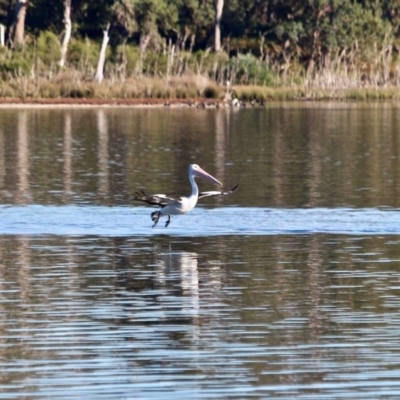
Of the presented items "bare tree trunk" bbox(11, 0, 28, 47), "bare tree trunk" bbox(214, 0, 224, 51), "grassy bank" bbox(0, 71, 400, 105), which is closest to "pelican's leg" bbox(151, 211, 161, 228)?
"grassy bank" bbox(0, 71, 400, 105)

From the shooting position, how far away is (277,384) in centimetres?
916

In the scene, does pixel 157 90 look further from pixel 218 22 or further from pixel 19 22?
pixel 218 22

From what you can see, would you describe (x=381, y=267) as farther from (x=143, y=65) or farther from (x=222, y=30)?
(x=222, y=30)

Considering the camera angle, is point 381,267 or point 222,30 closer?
point 381,267

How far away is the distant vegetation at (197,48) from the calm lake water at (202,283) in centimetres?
2983

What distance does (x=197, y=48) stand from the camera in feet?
258

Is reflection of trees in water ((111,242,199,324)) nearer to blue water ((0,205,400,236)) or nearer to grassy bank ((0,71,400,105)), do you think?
blue water ((0,205,400,236))

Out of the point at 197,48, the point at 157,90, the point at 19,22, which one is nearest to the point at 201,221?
the point at 157,90

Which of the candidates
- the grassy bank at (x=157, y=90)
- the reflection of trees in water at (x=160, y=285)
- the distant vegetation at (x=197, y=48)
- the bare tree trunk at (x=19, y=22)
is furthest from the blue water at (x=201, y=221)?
the bare tree trunk at (x=19, y=22)

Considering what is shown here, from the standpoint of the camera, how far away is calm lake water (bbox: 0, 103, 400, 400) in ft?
30.9

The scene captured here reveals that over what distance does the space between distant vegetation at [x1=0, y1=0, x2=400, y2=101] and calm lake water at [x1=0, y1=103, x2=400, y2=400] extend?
29.8 m

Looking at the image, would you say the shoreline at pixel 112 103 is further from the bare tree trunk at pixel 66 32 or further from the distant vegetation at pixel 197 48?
the bare tree trunk at pixel 66 32

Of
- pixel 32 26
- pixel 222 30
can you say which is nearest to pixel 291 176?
pixel 32 26

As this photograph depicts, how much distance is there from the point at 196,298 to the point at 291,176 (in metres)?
13.5
